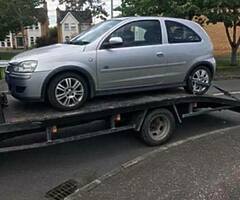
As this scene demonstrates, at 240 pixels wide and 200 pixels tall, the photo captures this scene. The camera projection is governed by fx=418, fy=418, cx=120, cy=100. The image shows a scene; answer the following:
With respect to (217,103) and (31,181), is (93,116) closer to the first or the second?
(31,181)

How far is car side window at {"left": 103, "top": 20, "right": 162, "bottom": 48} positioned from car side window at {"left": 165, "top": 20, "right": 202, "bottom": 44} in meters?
0.22

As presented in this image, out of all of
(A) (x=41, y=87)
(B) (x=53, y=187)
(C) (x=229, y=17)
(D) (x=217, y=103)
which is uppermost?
(C) (x=229, y=17)

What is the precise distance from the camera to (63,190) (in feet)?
17.4

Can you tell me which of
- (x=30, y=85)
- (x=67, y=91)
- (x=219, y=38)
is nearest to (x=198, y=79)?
(x=67, y=91)

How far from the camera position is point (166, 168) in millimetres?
5473

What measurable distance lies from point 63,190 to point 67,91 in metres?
1.58

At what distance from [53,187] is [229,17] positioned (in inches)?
533

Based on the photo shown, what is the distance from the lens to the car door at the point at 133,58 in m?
6.56

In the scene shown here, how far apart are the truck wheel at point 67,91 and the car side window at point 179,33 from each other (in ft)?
6.27

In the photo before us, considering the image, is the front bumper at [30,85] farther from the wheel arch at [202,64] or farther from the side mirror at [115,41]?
the wheel arch at [202,64]

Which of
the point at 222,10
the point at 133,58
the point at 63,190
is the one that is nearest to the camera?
the point at 63,190

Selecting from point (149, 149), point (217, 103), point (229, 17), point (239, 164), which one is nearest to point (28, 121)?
point (149, 149)

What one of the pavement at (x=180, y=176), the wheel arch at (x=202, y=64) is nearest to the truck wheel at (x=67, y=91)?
the pavement at (x=180, y=176)

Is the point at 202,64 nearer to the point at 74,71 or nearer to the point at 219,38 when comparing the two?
the point at 74,71
